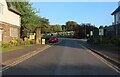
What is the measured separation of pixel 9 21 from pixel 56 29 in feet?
393

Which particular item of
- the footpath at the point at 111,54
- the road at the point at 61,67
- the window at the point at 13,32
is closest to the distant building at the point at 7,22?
the window at the point at 13,32

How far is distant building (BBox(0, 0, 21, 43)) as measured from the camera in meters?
44.6

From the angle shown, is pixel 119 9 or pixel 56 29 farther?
pixel 56 29

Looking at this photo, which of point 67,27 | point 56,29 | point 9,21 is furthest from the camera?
point 67,27

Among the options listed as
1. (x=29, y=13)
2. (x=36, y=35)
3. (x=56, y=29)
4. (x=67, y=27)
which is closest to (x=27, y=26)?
(x=29, y=13)

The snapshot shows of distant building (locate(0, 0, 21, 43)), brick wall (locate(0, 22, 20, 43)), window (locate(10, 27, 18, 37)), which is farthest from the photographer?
window (locate(10, 27, 18, 37))

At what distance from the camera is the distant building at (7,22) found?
4459cm

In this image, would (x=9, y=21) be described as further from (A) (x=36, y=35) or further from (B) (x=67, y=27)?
(B) (x=67, y=27)

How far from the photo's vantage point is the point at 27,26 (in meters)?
66.1

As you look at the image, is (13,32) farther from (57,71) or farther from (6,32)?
(57,71)

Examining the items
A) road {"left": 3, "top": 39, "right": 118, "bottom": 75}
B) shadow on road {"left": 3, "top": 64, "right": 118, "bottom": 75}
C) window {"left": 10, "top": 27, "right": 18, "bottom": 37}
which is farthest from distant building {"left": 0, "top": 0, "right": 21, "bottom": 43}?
shadow on road {"left": 3, "top": 64, "right": 118, "bottom": 75}

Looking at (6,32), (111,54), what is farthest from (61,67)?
(6,32)

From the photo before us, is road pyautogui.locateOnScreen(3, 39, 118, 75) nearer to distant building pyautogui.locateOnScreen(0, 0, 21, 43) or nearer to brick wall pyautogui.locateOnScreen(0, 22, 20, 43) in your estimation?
distant building pyautogui.locateOnScreen(0, 0, 21, 43)

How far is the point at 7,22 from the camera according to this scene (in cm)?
4741
